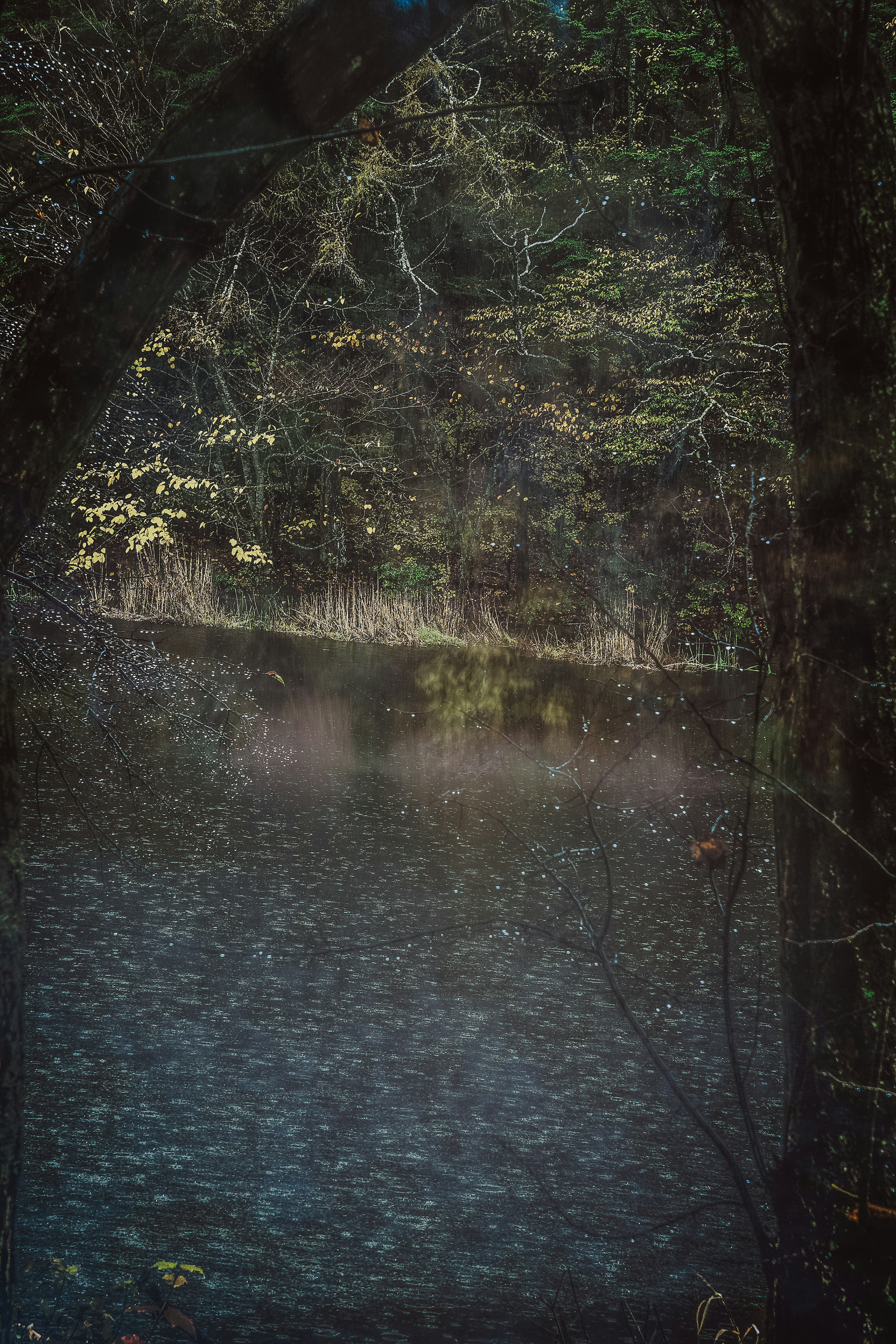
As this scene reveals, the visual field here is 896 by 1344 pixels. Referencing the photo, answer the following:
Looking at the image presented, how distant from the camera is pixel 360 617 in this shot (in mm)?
15922

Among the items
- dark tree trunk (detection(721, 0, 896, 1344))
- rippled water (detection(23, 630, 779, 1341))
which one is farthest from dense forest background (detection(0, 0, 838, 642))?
dark tree trunk (detection(721, 0, 896, 1344))

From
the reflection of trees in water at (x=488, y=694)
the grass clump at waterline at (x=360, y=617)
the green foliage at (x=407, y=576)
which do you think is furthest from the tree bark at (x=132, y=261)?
the green foliage at (x=407, y=576)

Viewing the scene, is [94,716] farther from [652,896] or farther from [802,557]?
[652,896]

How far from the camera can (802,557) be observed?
7.62ft

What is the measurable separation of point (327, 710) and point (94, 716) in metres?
6.67

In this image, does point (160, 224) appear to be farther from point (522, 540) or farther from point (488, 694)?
point (522, 540)

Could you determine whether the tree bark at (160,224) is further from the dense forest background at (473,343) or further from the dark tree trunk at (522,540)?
the dark tree trunk at (522,540)

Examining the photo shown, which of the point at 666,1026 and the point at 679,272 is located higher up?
the point at 679,272

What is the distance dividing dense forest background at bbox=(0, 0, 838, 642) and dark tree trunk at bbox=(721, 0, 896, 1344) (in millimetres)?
12369

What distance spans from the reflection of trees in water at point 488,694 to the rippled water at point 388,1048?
207 cm

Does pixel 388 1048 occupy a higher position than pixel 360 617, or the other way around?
pixel 360 617

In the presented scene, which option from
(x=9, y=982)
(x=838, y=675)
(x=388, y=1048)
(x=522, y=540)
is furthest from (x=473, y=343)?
(x=9, y=982)

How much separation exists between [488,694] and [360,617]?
5.07 m

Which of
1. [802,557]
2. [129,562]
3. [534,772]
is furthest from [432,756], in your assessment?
[129,562]
